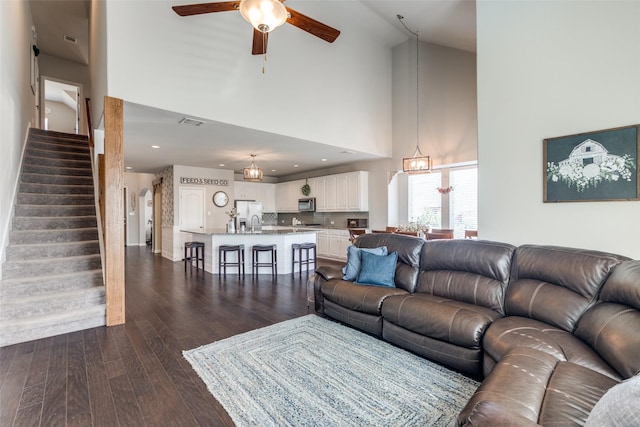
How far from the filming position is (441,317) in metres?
2.41

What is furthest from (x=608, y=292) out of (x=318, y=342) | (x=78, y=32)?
(x=78, y=32)

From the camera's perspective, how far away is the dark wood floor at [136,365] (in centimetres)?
189

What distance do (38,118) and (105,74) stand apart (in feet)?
17.1

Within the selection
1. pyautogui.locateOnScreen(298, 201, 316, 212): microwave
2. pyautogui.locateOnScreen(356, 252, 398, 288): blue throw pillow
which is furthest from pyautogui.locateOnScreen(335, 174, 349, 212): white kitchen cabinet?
pyautogui.locateOnScreen(356, 252, 398, 288): blue throw pillow

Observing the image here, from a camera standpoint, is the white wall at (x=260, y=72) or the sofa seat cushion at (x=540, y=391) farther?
the white wall at (x=260, y=72)

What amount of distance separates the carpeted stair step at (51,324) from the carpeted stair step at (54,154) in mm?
3739

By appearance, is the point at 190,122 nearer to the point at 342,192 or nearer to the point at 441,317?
the point at 441,317

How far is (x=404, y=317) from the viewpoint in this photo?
2.64m

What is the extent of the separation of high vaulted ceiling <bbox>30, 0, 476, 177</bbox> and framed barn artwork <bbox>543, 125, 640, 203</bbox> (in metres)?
2.95

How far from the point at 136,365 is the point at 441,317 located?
2.59 metres

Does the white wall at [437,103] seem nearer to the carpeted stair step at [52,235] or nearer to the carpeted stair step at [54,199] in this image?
the carpeted stair step at [52,235]

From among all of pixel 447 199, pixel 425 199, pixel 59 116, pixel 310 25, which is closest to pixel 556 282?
pixel 310 25

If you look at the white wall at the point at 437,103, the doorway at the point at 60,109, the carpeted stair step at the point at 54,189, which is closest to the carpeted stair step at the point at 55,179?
the carpeted stair step at the point at 54,189

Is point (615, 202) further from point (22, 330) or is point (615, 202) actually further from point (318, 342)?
point (22, 330)
